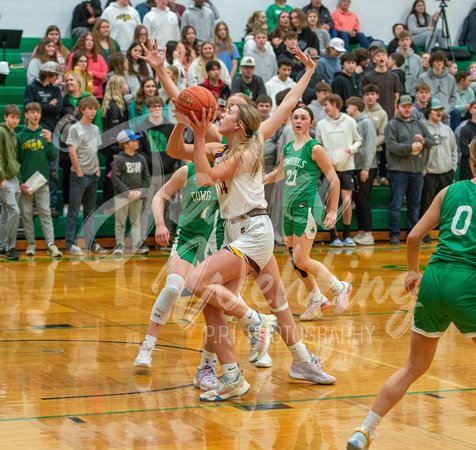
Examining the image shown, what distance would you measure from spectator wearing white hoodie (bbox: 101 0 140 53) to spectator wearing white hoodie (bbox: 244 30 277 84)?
2252 millimetres

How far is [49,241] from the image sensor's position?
1161 centimetres

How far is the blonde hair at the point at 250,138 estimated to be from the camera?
489 centimetres

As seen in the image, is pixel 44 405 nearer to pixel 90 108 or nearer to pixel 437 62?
pixel 90 108

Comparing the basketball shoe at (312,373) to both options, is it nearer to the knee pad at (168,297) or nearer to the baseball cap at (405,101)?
the knee pad at (168,297)

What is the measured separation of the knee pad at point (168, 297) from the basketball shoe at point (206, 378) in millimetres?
582

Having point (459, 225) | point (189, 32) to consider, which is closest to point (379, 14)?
point (189, 32)

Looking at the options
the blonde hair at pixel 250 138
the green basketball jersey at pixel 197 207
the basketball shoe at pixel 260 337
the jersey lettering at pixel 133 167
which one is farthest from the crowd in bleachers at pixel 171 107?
the basketball shoe at pixel 260 337

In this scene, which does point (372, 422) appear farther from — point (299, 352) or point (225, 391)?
point (299, 352)

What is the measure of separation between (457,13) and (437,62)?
656 cm

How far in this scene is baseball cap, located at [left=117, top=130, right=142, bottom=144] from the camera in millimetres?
11664

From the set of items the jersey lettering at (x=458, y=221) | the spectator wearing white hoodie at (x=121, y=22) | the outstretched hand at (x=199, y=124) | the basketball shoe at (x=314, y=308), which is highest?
the spectator wearing white hoodie at (x=121, y=22)

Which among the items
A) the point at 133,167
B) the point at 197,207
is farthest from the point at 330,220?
the point at 133,167

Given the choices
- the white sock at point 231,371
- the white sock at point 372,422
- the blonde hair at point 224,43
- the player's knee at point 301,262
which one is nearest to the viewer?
the white sock at point 372,422

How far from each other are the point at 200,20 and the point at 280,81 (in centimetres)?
283
